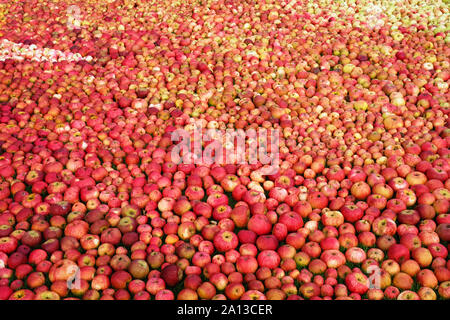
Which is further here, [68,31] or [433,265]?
[68,31]

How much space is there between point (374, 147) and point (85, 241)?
12.9 feet

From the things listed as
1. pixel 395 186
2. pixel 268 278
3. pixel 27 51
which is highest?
pixel 27 51

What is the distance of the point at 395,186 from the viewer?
471 centimetres

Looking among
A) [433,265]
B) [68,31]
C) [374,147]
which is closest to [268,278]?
[433,265]

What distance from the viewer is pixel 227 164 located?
17.0 feet

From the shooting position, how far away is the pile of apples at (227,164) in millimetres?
3766

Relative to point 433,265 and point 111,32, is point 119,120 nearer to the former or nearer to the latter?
point 111,32

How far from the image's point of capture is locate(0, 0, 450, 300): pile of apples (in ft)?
12.4

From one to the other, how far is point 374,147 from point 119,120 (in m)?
3.87

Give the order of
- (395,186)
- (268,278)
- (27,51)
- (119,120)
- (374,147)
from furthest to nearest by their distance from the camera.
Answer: (27,51)
(119,120)
(374,147)
(395,186)
(268,278)

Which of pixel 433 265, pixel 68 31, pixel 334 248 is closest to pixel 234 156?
pixel 334 248

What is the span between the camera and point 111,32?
340 inches
